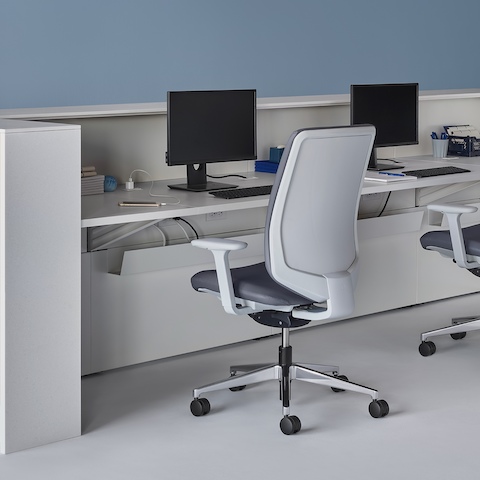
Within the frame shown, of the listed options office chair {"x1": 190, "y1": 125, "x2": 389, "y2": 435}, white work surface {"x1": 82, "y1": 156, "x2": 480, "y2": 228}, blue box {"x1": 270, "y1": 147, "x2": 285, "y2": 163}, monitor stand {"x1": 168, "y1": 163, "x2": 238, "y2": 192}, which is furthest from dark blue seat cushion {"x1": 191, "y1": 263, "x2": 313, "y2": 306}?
blue box {"x1": 270, "y1": 147, "x2": 285, "y2": 163}

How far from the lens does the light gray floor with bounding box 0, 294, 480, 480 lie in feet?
12.5

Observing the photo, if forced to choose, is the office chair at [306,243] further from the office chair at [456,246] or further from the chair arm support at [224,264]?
the office chair at [456,246]

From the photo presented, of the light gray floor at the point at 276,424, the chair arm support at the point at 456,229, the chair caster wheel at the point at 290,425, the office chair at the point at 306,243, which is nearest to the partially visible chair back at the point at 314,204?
the office chair at the point at 306,243

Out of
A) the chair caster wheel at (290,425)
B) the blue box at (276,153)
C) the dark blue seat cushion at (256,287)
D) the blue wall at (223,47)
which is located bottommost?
the chair caster wheel at (290,425)

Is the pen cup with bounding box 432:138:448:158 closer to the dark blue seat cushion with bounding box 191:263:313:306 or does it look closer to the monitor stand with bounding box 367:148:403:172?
the monitor stand with bounding box 367:148:403:172

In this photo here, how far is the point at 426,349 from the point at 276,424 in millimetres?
1288

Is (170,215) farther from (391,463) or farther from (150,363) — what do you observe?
(391,463)

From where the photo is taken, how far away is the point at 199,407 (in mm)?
4328

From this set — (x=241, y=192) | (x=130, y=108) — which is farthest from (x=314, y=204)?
(x=130, y=108)

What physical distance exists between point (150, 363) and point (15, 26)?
5.43m

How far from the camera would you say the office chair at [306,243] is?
3.95 m

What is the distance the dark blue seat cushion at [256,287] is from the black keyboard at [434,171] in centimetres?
163

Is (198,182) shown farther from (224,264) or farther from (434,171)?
(434,171)

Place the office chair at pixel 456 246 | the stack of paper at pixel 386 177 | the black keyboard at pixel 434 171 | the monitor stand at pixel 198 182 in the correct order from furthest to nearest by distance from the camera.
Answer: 1. the black keyboard at pixel 434 171
2. the stack of paper at pixel 386 177
3. the monitor stand at pixel 198 182
4. the office chair at pixel 456 246
